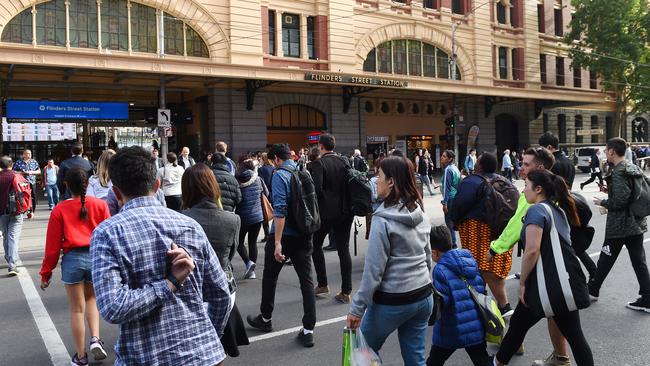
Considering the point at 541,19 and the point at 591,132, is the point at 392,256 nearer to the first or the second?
the point at 541,19

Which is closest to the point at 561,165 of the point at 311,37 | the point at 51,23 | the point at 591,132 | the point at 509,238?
the point at 509,238

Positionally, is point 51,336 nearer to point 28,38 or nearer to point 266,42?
point 28,38

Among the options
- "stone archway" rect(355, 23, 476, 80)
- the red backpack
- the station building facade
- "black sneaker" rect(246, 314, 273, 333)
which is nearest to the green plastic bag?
"black sneaker" rect(246, 314, 273, 333)

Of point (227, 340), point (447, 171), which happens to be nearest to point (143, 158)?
point (227, 340)

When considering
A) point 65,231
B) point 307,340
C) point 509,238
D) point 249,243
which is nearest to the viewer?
point 509,238

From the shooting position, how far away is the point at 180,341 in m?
2.44

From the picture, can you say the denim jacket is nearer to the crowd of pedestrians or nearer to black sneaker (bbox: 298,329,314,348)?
the crowd of pedestrians

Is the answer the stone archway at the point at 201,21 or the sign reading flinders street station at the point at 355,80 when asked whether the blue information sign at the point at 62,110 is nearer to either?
the stone archway at the point at 201,21

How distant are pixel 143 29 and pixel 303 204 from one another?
20.6 metres

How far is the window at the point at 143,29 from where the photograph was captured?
23453 millimetres

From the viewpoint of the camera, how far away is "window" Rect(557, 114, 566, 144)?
41.6 metres

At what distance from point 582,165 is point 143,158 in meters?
37.9

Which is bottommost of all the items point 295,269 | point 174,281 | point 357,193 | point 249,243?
point 249,243

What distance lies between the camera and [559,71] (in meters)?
40.8
